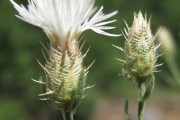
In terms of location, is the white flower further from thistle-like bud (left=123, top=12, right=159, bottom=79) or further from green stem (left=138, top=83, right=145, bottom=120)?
green stem (left=138, top=83, right=145, bottom=120)

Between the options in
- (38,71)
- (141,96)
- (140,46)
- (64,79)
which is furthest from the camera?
(38,71)

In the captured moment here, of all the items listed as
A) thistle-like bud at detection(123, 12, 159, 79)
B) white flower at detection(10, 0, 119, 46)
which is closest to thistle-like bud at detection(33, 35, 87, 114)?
white flower at detection(10, 0, 119, 46)

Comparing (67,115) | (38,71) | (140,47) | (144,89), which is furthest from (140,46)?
(38,71)

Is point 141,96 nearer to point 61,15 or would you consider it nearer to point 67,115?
point 67,115

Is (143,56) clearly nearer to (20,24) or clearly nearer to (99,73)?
(20,24)

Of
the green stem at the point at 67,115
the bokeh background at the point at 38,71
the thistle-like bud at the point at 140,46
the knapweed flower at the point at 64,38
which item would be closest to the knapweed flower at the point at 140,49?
the thistle-like bud at the point at 140,46

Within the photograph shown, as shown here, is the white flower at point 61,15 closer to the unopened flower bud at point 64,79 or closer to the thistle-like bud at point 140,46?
the unopened flower bud at point 64,79

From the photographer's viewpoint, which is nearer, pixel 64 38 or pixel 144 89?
pixel 64 38
